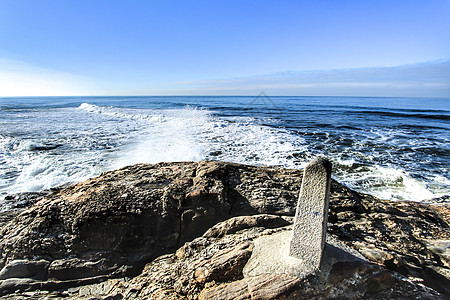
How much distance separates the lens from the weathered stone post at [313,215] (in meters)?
2.30

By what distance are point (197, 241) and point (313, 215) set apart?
1692 millimetres

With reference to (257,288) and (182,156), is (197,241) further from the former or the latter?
(182,156)

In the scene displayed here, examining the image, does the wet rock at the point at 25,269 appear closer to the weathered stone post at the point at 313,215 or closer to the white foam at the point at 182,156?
the weathered stone post at the point at 313,215

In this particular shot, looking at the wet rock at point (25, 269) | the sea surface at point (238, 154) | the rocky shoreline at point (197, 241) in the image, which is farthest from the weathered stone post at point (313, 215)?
the sea surface at point (238, 154)

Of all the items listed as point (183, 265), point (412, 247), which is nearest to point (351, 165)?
point (412, 247)

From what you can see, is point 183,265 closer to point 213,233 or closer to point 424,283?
point 213,233

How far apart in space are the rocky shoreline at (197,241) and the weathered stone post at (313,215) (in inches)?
9.3

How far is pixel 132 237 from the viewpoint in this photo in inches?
136

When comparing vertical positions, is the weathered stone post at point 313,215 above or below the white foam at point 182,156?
above

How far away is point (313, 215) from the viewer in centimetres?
236

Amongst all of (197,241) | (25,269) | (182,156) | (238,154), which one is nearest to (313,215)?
(197,241)

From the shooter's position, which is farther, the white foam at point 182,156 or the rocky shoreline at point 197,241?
the white foam at point 182,156

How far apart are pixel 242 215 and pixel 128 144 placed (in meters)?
9.39

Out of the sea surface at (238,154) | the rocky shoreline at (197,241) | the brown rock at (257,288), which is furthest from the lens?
the sea surface at (238,154)
